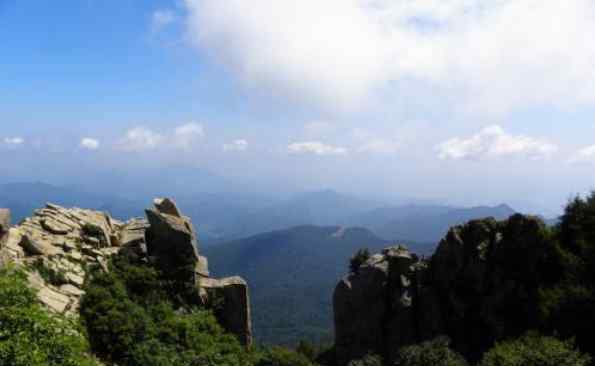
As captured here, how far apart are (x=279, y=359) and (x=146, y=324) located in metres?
9.88

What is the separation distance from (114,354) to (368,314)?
71.4 feet

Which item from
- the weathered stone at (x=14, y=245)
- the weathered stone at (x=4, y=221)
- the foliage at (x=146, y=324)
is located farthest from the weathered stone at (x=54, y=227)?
the weathered stone at (x=4, y=221)

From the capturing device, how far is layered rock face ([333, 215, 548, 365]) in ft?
110

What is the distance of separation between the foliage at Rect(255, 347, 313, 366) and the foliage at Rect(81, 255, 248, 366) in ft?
4.53

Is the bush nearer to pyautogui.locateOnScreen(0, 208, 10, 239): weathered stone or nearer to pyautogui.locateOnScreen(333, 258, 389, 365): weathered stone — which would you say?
pyautogui.locateOnScreen(333, 258, 389, 365): weathered stone

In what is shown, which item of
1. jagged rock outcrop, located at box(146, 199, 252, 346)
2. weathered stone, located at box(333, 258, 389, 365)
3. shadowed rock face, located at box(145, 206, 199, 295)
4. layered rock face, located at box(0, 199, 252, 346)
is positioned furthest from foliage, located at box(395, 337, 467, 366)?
shadowed rock face, located at box(145, 206, 199, 295)

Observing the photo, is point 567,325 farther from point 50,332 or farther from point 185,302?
point 50,332

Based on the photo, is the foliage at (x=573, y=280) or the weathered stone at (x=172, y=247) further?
the weathered stone at (x=172, y=247)

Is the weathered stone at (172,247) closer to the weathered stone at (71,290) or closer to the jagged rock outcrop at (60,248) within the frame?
the jagged rock outcrop at (60,248)

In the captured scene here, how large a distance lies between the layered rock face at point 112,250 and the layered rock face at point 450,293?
10.7m

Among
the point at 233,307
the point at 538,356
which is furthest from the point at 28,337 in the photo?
the point at 538,356

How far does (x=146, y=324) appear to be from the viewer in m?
25.1

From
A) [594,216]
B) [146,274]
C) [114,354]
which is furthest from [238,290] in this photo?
[594,216]

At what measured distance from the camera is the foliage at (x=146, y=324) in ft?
76.2
